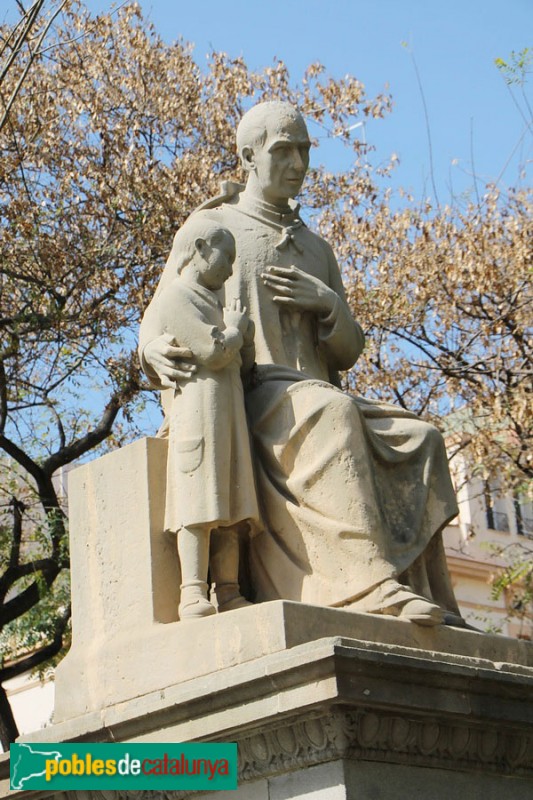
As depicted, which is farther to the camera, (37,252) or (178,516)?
(37,252)

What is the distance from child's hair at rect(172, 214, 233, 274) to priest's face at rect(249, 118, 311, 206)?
568 millimetres

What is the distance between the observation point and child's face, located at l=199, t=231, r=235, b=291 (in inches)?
251

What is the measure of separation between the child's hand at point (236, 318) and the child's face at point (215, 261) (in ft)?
0.41

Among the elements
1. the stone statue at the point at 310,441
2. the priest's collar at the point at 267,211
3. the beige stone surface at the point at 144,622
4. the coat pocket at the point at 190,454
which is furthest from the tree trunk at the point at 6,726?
the coat pocket at the point at 190,454

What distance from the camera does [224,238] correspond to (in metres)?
6.41

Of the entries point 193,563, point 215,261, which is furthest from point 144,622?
point 215,261

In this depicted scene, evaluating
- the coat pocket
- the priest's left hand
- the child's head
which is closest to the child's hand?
the child's head

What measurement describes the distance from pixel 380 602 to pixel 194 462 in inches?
36.5

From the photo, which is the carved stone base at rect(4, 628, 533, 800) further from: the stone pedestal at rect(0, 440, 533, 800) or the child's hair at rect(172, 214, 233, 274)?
the child's hair at rect(172, 214, 233, 274)

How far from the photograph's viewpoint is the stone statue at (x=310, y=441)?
19.5ft

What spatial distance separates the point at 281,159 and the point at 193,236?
0.76 m

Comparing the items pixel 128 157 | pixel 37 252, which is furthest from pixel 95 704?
pixel 128 157

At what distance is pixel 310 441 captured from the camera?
611 centimetres

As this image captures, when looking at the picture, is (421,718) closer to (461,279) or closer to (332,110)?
(461,279)
